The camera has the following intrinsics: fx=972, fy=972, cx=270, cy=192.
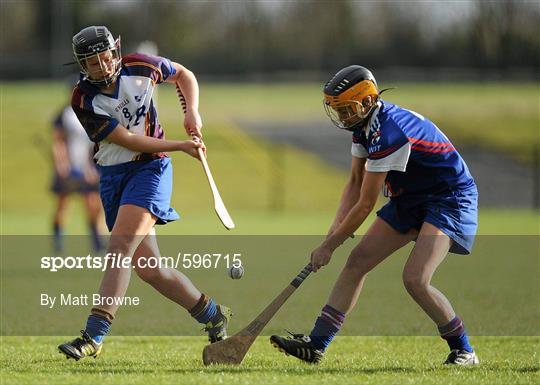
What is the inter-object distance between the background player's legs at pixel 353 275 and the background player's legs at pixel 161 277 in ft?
2.77

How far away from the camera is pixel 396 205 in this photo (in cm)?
545

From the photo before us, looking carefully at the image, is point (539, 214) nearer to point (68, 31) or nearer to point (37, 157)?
point (37, 157)

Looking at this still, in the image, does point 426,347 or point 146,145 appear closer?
point 146,145

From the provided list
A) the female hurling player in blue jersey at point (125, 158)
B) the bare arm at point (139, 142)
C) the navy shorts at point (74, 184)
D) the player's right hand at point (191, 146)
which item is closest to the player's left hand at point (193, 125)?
the female hurling player in blue jersey at point (125, 158)

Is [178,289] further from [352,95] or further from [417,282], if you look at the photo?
[352,95]

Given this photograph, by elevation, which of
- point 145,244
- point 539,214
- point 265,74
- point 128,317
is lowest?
point 265,74

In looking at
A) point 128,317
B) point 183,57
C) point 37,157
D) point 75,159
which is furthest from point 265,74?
point 128,317

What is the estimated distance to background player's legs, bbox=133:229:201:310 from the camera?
220 inches

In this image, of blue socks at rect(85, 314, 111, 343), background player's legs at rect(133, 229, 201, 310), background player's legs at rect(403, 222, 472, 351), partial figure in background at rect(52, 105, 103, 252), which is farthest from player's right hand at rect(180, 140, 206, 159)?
partial figure in background at rect(52, 105, 103, 252)

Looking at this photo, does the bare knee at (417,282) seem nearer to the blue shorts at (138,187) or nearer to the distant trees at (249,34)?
the blue shorts at (138,187)

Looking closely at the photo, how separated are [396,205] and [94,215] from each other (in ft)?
21.0

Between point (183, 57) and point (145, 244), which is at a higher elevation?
point (145, 244)

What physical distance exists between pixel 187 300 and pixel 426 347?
1.54 meters

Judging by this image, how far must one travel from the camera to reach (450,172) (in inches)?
211
